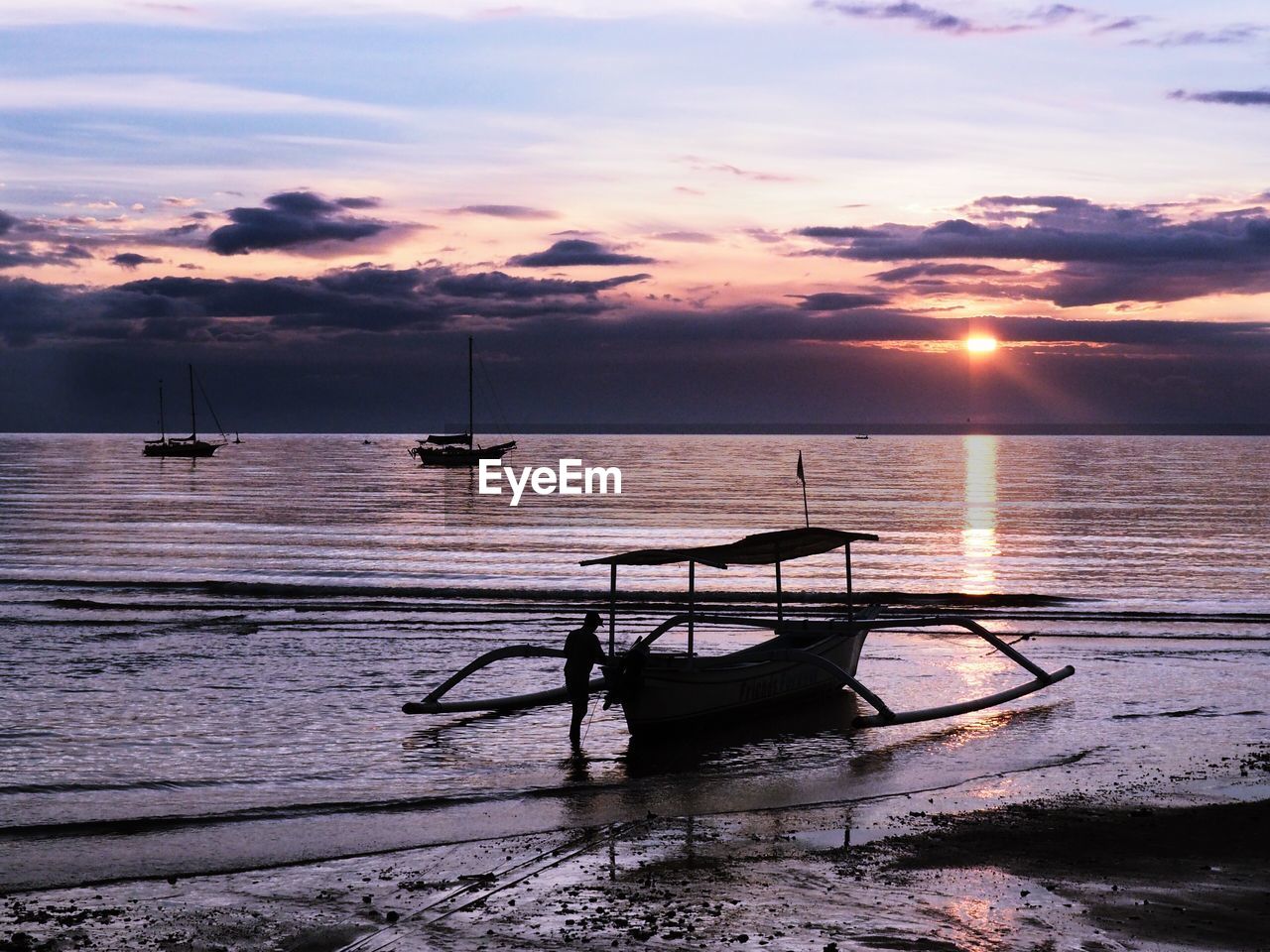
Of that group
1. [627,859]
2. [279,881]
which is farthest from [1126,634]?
[279,881]

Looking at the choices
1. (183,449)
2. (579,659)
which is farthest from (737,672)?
(183,449)

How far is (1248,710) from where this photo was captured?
2233 cm

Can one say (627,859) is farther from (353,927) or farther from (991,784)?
(991,784)

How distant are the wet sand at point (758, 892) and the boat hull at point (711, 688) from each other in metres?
4.88

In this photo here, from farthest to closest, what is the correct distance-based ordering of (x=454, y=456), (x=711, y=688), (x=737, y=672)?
1. (x=454, y=456)
2. (x=737, y=672)
3. (x=711, y=688)

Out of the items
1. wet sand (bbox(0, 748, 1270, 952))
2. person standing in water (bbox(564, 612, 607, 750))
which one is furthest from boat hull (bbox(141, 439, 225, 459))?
wet sand (bbox(0, 748, 1270, 952))

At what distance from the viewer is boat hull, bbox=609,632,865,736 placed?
20078mm

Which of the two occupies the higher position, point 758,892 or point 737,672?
point 737,672

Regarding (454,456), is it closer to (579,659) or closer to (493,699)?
(493,699)

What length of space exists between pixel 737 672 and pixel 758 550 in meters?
2.36

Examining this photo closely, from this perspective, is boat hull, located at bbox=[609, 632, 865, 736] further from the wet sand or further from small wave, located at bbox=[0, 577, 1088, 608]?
small wave, located at bbox=[0, 577, 1088, 608]

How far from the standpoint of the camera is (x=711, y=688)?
2081 centimetres

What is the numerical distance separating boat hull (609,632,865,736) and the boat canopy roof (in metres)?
1.75

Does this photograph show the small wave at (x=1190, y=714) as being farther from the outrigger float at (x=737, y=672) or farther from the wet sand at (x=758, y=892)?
the wet sand at (x=758, y=892)
